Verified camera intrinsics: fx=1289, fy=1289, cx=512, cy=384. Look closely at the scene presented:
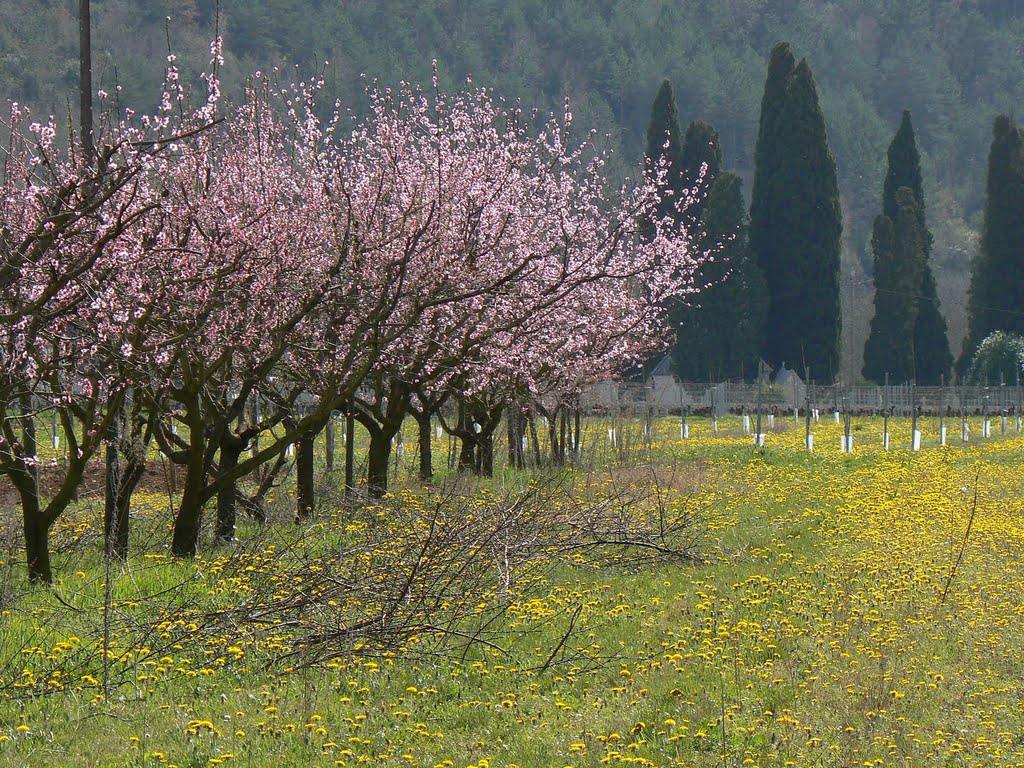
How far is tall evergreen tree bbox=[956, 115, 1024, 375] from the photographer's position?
54969 millimetres

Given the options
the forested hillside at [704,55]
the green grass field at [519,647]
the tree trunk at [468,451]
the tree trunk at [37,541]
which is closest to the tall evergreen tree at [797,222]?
the forested hillside at [704,55]

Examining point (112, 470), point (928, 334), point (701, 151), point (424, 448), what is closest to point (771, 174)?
point (701, 151)

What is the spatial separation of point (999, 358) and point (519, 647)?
47.2m

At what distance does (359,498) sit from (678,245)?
1204 centimetres

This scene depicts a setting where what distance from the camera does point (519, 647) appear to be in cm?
877

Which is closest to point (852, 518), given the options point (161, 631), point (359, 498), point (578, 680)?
point (359, 498)

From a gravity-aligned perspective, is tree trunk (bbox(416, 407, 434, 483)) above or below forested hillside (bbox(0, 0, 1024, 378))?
below

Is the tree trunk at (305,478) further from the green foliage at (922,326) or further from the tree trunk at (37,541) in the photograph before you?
the green foliage at (922,326)

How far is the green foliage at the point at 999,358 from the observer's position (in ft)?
168

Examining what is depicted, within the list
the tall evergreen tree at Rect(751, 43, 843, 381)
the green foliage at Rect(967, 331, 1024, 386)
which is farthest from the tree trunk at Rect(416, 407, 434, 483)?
the green foliage at Rect(967, 331, 1024, 386)

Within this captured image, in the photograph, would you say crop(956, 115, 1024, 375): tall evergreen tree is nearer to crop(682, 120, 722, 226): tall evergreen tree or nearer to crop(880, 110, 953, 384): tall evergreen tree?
crop(880, 110, 953, 384): tall evergreen tree

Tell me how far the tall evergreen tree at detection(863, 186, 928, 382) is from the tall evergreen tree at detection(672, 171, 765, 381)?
6765 mm

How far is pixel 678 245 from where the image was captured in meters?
25.0

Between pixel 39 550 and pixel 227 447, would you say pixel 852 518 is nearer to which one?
pixel 227 447
